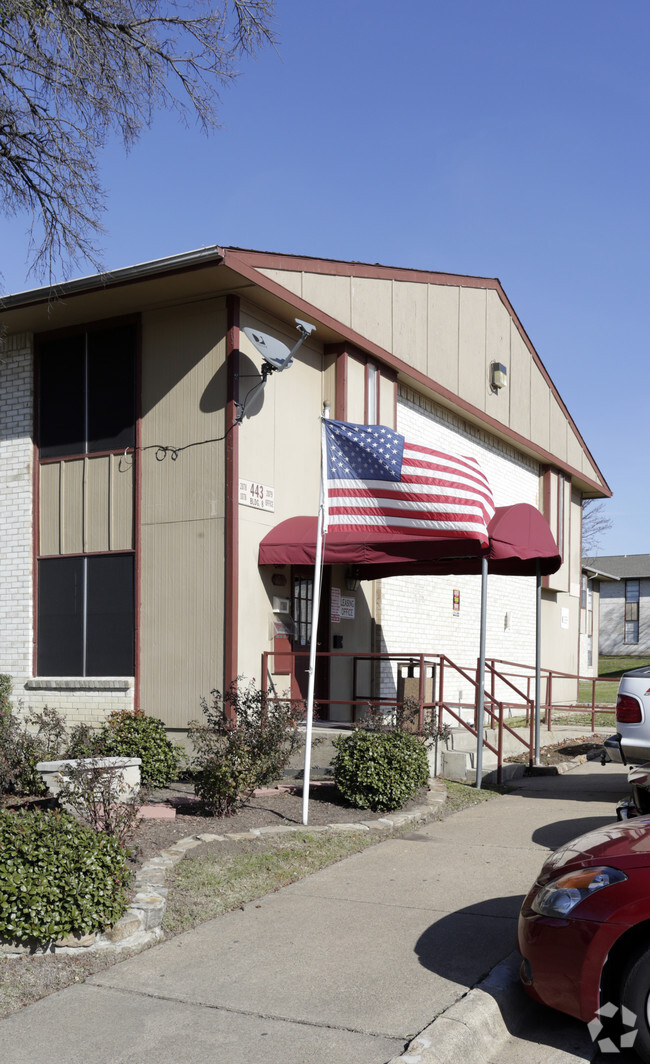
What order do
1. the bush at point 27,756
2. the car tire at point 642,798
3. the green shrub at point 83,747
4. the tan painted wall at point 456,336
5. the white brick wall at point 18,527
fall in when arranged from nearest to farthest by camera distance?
the car tire at point 642,798 → the green shrub at point 83,747 → the bush at point 27,756 → the white brick wall at point 18,527 → the tan painted wall at point 456,336

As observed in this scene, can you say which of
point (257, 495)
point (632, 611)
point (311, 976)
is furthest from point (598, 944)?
point (632, 611)

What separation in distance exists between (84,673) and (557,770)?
636 centimetres

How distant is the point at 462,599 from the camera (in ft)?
61.6

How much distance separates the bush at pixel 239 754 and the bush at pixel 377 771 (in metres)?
0.61

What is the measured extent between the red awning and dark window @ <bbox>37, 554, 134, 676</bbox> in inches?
82.5

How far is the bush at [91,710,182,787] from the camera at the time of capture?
10.3 m

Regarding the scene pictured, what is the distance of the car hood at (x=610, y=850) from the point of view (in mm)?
4586

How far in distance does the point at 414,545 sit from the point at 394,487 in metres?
2.81

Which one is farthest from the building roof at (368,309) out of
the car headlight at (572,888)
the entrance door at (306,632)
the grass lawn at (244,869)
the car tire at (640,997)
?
the car tire at (640,997)

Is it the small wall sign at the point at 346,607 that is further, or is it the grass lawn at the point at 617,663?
the grass lawn at the point at 617,663

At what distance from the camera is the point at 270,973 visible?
5234 mm

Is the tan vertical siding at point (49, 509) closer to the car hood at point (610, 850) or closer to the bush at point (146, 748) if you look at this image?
the bush at point (146, 748)

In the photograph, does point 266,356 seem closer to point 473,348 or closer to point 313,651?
point 313,651

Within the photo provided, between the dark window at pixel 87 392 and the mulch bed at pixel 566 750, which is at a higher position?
the dark window at pixel 87 392
